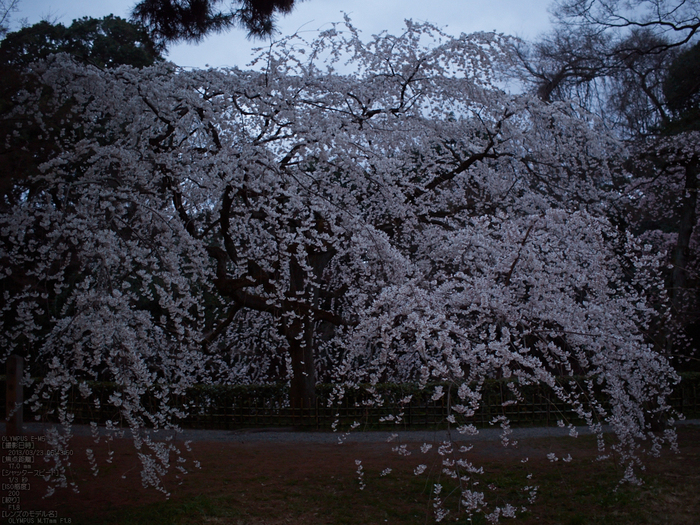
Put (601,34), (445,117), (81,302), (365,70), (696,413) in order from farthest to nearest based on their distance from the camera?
(696,413), (601,34), (445,117), (365,70), (81,302)

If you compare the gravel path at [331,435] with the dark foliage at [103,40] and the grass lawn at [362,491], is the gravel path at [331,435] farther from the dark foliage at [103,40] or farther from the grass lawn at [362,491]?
the dark foliage at [103,40]

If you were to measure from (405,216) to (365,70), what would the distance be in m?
2.34

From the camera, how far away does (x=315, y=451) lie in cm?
729

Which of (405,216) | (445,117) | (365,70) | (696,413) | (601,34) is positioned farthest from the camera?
(696,413)

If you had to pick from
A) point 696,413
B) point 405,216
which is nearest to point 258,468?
point 405,216

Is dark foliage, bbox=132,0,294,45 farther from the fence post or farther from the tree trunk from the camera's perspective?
the tree trunk

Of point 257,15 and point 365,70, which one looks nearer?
point 257,15

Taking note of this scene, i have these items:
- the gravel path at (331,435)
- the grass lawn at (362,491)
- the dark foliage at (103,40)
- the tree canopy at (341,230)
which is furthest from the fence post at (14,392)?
the dark foliage at (103,40)

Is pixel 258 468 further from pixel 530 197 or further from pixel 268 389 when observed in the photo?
pixel 530 197

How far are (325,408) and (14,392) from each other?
17.1 feet

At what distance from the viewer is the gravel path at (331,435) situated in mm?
8047

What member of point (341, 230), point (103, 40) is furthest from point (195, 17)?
point (103, 40)

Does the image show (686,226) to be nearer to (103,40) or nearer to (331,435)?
(331,435)

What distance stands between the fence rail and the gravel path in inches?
13.1
